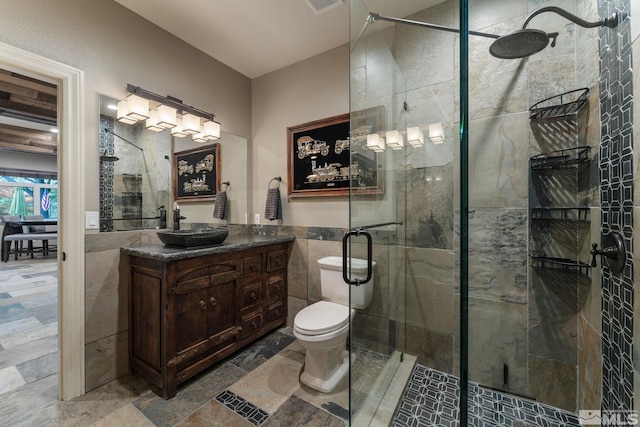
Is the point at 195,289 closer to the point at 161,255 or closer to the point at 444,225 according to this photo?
the point at 161,255

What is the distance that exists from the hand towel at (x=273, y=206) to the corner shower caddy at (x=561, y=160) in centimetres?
206

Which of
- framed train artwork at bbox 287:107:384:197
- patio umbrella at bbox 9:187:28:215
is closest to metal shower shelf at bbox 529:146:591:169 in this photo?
framed train artwork at bbox 287:107:384:197

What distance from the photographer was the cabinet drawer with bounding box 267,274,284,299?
2451mm

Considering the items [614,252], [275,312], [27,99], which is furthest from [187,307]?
[27,99]

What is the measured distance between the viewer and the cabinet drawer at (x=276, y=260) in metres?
2.44

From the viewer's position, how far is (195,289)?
1787 millimetres

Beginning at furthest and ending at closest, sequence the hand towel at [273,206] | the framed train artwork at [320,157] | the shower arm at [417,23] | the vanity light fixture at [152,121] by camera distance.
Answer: the hand towel at [273,206] < the framed train artwork at [320,157] < the vanity light fixture at [152,121] < the shower arm at [417,23]

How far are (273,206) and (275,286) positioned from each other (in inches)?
31.8

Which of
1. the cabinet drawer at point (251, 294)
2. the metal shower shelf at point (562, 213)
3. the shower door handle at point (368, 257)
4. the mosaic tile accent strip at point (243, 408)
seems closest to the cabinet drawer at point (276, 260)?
the cabinet drawer at point (251, 294)

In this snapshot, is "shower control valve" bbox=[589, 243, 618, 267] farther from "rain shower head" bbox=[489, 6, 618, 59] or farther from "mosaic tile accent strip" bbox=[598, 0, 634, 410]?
"rain shower head" bbox=[489, 6, 618, 59]

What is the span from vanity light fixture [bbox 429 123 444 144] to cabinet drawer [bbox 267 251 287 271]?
5.53 ft

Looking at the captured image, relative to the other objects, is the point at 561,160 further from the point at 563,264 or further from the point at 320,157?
the point at 320,157

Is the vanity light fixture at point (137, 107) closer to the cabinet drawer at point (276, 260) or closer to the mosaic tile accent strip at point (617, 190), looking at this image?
the cabinet drawer at point (276, 260)

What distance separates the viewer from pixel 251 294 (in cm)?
225
